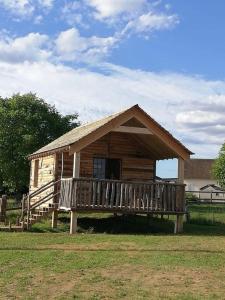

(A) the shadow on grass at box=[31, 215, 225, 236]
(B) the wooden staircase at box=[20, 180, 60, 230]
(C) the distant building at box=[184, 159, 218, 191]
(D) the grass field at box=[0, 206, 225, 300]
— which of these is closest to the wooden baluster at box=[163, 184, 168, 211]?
(A) the shadow on grass at box=[31, 215, 225, 236]

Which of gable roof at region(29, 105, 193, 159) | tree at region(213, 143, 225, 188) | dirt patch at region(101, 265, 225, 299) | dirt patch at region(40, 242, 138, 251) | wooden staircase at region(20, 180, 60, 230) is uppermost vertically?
tree at region(213, 143, 225, 188)

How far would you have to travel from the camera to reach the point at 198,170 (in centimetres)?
10919

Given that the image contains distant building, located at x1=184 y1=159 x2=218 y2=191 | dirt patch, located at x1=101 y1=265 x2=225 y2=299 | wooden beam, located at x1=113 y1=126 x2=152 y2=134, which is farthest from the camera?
distant building, located at x1=184 y1=159 x2=218 y2=191

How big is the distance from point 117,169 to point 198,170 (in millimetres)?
84589

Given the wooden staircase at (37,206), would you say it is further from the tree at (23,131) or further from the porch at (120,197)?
the tree at (23,131)

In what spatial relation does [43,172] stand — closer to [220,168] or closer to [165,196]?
[165,196]

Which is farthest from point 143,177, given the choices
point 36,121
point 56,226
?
point 36,121

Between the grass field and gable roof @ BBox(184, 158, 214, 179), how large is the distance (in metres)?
88.7

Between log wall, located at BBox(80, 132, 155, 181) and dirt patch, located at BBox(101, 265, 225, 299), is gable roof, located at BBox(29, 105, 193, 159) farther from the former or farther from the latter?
dirt patch, located at BBox(101, 265, 225, 299)

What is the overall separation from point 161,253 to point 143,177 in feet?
37.4

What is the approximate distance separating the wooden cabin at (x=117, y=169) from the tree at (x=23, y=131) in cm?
1593

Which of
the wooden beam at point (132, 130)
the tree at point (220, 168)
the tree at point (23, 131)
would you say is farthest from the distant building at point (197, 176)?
the wooden beam at point (132, 130)

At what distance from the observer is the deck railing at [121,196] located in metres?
21.3

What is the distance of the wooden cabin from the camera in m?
21.4
